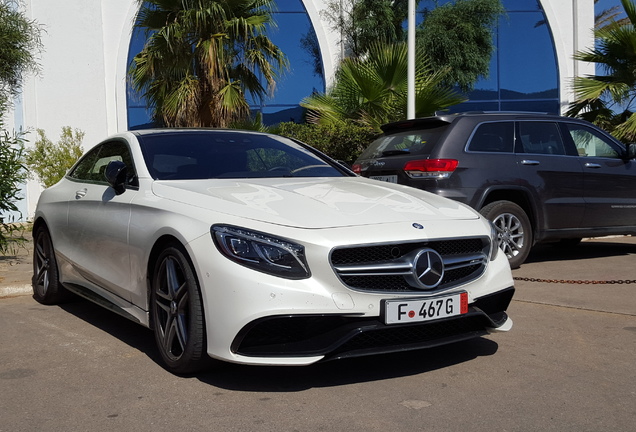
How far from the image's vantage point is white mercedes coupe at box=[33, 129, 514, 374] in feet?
11.8

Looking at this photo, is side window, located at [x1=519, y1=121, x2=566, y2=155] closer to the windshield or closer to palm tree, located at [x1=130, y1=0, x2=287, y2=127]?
the windshield

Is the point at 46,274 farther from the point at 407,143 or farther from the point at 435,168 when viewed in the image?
the point at 407,143

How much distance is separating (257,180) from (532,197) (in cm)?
425

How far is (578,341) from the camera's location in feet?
15.7

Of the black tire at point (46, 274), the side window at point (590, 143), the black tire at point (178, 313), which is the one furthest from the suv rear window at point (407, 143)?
the black tire at point (178, 313)

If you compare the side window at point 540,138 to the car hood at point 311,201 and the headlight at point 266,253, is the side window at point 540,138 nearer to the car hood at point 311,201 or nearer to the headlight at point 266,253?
the car hood at point 311,201

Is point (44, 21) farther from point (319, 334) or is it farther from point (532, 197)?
point (319, 334)

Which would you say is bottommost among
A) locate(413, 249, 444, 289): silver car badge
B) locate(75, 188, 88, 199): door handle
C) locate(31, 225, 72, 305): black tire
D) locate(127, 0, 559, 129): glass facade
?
locate(31, 225, 72, 305): black tire

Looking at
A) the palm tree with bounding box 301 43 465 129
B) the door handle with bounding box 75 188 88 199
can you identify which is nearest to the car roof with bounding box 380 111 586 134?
the door handle with bounding box 75 188 88 199

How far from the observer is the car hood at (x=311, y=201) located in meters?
3.81

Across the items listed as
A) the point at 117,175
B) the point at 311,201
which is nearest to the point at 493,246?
the point at 311,201

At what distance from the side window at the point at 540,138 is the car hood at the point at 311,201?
12.3ft

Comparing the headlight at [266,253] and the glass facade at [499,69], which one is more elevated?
the glass facade at [499,69]

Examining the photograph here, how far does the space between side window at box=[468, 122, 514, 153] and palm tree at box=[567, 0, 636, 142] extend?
18.4 ft
